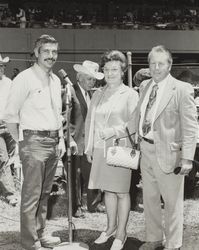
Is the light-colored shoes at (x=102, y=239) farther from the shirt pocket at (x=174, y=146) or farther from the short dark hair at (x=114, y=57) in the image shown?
the short dark hair at (x=114, y=57)

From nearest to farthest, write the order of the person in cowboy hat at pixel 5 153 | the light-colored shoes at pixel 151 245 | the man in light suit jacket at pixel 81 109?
1. the light-colored shoes at pixel 151 245
2. the man in light suit jacket at pixel 81 109
3. the person in cowboy hat at pixel 5 153

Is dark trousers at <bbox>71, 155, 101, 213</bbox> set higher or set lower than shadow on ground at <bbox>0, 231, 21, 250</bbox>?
higher

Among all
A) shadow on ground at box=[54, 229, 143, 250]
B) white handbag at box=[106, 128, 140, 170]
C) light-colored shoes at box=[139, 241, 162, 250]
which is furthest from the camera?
shadow on ground at box=[54, 229, 143, 250]

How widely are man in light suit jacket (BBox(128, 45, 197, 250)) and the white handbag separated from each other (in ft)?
0.40

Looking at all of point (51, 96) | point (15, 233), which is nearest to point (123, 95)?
point (51, 96)

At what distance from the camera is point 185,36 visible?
1925 centimetres

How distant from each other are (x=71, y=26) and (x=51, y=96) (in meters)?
15.4

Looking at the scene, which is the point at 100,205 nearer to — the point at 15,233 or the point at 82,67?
the point at 15,233

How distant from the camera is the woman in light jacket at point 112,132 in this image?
3629 millimetres

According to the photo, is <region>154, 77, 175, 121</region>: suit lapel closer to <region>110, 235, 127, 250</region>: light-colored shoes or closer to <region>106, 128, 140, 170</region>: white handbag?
<region>106, 128, 140, 170</region>: white handbag

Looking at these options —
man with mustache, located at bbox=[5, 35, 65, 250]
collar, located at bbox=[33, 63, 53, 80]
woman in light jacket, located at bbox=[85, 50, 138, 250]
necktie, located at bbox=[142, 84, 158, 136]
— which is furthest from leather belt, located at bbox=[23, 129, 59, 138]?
necktie, located at bbox=[142, 84, 158, 136]

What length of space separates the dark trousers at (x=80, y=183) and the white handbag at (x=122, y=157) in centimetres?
136

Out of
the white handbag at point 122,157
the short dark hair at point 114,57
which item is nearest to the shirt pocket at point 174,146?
the white handbag at point 122,157

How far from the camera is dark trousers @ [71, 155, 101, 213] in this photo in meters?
4.84
